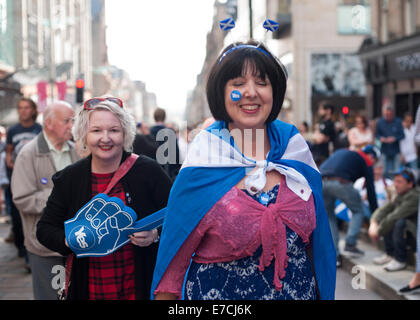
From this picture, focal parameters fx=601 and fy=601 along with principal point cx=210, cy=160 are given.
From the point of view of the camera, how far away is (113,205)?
296 cm

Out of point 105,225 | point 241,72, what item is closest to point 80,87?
point 105,225

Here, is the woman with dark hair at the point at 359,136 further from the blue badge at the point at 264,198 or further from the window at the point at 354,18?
the window at the point at 354,18

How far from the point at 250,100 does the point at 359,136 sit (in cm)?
914

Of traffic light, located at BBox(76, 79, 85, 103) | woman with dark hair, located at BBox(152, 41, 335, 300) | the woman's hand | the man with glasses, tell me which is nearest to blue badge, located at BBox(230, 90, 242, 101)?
woman with dark hair, located at BBox(152, 41, 335, 300)

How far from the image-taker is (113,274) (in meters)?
3.20

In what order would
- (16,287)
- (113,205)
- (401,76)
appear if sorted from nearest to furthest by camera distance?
1. (113,205)
2. (16,287)
3. (401,76)

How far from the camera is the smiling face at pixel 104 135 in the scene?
319 cm

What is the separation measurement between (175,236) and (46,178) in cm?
253

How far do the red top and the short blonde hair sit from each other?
334mm

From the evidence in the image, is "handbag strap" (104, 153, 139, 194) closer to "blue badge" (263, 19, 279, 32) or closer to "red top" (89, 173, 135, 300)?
"red top" (89, 173, 135, 300)

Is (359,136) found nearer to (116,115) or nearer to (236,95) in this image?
(116,115)

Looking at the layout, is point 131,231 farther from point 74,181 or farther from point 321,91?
point 321,91

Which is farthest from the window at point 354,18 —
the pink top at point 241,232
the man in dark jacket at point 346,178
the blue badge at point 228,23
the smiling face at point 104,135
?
the pink top at point 241,232
